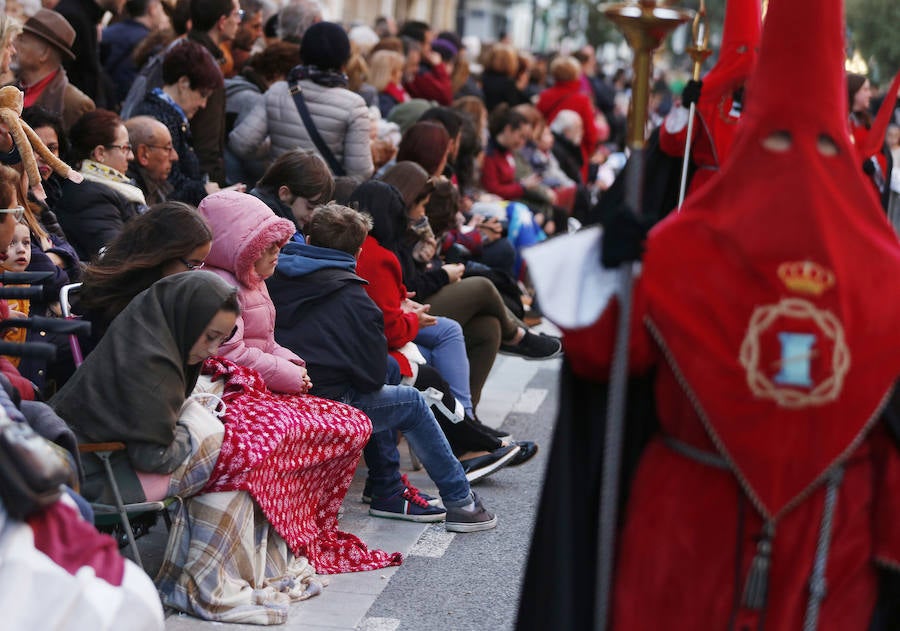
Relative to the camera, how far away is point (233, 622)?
16.5ft

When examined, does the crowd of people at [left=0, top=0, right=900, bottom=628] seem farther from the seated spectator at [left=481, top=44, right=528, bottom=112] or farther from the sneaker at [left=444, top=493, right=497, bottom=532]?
the seated spectator at [left=481, top=44, right=528, bottom=112]

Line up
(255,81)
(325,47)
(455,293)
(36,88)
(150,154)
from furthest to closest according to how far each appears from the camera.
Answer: (255,81)
(325,47)
(455,293)
(36,88)
(150,154)

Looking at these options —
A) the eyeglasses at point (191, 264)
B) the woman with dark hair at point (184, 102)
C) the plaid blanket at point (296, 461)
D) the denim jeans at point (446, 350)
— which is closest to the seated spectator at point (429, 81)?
the woman with dark hair at point (184, 102)

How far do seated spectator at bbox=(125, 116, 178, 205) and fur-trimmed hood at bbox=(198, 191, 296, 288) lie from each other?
120 centimetres

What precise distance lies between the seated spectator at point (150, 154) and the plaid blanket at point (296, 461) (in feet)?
5.88

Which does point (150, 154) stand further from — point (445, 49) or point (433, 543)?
point (445, 49)

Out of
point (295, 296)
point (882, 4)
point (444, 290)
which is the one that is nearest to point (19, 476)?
point (295, 296)

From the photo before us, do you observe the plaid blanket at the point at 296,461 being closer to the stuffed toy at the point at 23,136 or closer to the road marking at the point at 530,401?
the stuffed toy at the point at 23,136

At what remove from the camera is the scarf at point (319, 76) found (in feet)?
27.2

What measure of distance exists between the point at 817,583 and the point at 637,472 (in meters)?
0.48

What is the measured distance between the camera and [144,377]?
4.71 metres

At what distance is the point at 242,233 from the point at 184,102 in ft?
7.21

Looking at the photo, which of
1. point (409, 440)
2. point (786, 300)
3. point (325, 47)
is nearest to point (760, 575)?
point (786, 300)

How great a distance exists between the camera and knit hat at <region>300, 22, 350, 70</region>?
27.0 feet
